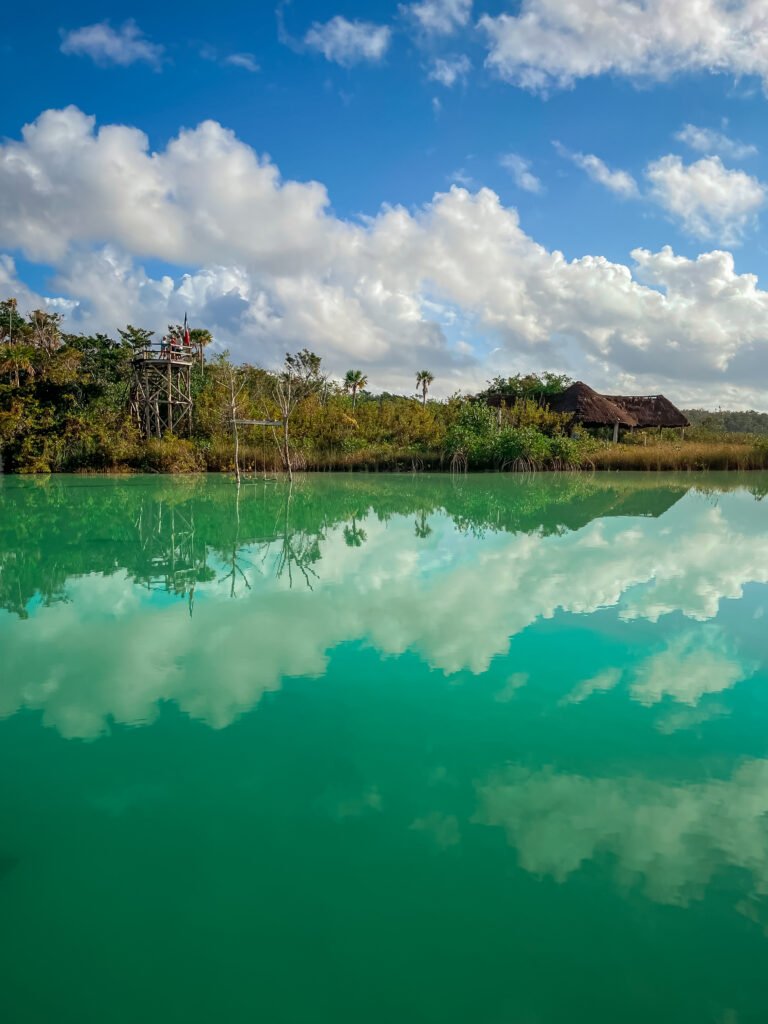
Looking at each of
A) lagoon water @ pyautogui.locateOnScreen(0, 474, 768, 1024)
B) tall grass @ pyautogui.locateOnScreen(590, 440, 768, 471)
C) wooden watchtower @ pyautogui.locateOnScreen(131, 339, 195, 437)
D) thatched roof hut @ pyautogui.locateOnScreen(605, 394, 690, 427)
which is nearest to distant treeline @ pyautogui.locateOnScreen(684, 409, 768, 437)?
thatched roof hut @ pyautogui.locateOnScreen(605, 394, 690, 427)

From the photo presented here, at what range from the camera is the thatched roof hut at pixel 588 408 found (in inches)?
1220

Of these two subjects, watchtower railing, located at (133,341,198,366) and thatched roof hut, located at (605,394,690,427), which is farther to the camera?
thatched roof hut, located at (605,394,690,427)

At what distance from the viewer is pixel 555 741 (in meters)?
3.60

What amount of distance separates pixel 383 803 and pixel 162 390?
23885 mm

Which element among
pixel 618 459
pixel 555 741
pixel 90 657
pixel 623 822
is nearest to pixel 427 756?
pixel 555 741

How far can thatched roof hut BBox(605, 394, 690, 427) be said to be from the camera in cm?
3438

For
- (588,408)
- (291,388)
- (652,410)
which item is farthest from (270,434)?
(652,410)

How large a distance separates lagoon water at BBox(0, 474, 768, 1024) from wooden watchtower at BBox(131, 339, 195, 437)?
18.3 meters

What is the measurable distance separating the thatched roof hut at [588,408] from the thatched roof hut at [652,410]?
4.41ft

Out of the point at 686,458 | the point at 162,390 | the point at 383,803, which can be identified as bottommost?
the point at 383,803

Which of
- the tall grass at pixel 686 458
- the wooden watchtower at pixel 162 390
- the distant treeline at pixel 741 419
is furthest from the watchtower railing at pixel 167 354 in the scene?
the distant treeline at pixel 741 419

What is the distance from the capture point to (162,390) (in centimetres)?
2478

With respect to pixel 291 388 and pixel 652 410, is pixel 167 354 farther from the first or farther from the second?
pixel 652 410

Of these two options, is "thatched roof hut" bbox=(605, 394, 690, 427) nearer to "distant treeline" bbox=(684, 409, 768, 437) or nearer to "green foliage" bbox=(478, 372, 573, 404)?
"green foliage" bbox=(478, 372, 573, 404)
